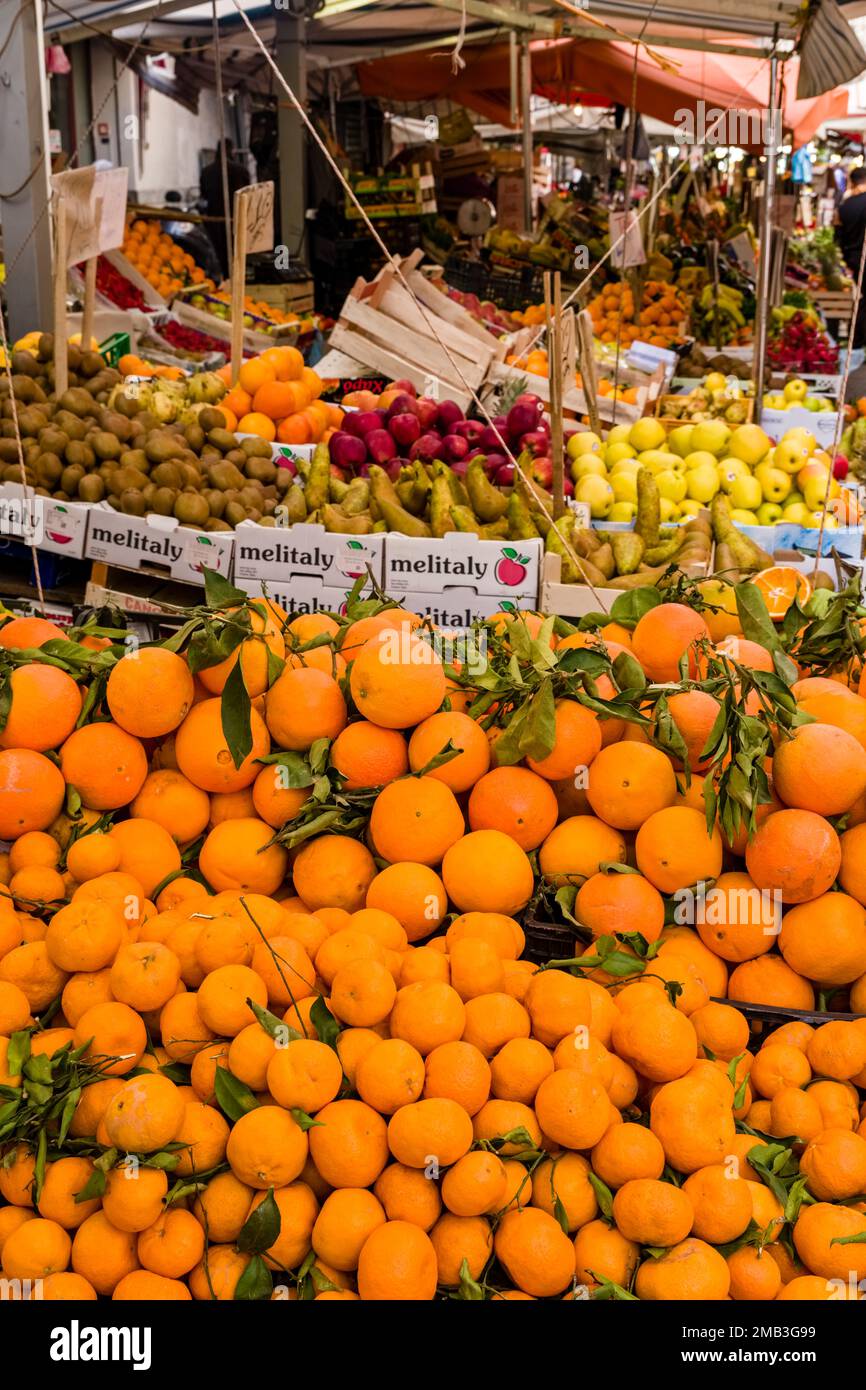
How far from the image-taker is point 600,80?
11.7 metres

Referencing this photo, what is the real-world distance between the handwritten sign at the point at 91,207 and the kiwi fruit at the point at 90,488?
3.48 feet

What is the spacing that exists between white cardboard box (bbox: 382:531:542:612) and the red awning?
8389 millimetres

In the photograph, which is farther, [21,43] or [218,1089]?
[21,43]

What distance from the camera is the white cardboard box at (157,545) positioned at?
158 inches

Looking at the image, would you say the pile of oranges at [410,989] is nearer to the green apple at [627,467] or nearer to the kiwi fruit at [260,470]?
the kiwi fruit at [260,470]

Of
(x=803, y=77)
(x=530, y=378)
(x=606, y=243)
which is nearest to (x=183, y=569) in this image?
(x=530, y=378)

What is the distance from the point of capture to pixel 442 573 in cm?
378

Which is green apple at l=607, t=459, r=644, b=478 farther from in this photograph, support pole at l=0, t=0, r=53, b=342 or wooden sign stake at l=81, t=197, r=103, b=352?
support pole at l=0, t=0, r=53, b=342

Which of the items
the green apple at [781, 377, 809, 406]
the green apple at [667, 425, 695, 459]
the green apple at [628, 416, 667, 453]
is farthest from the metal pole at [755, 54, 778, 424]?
the green apple at [628, 416, 667, 453]

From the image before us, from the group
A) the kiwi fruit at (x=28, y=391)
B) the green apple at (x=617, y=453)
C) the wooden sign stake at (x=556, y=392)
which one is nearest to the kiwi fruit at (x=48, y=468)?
the kiwi fruit at (x=28, y=391)

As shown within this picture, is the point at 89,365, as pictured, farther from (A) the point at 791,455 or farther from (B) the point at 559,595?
(A) the point at 791,455

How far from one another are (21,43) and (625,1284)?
595 centimetres

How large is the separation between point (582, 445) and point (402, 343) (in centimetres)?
149
